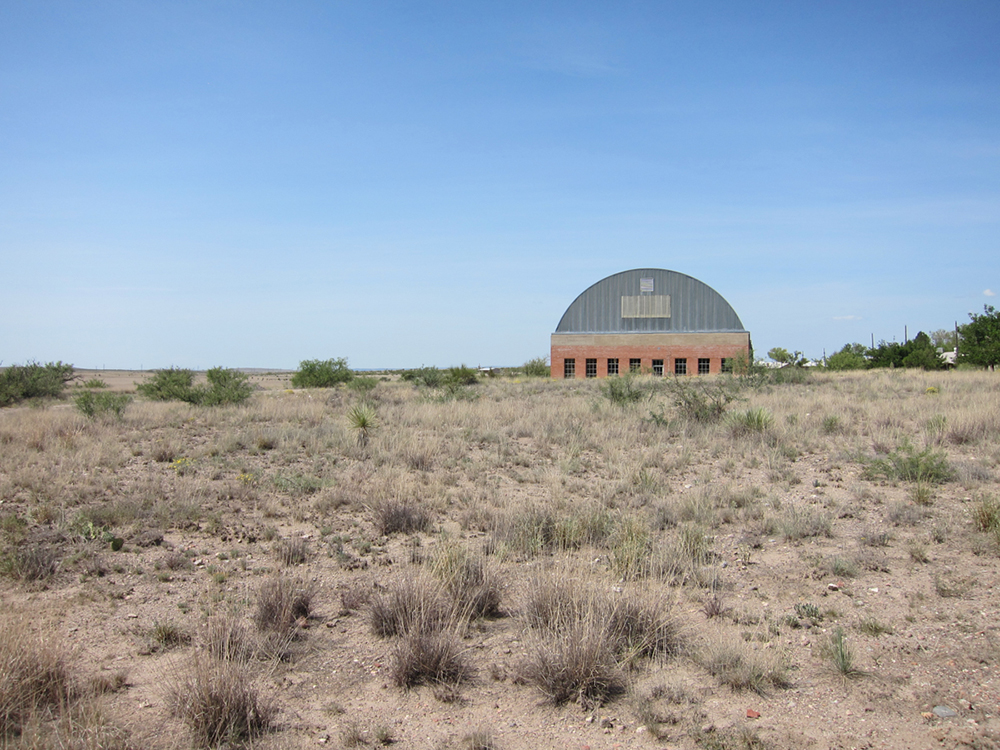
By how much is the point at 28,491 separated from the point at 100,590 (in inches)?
171

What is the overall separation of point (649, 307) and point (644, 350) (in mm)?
2915

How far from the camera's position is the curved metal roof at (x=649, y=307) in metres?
42.4

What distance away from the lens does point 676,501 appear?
29.5 feet

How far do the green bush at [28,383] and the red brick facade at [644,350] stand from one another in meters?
27.9

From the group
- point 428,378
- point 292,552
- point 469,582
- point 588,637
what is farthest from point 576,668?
point 428,378

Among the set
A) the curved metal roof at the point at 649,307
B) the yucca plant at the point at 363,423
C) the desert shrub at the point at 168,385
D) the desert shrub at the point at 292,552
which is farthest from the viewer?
the curved metal roof at the point at 649,307

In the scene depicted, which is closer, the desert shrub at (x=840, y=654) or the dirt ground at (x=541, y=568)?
the dirt ground at (x=541, y=568)

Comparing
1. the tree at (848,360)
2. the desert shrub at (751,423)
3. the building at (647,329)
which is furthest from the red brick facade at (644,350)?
the desert shrub at (751,423)

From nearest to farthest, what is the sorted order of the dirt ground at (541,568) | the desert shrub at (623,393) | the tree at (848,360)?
the dirt ground at (541,568) < the desert shrub at (623,393) < the tree at (848,360)

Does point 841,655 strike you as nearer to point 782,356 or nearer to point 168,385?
point 168,385

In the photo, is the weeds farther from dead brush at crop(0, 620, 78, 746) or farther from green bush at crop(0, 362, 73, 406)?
green bush at crop(0, 362, 73, 406)

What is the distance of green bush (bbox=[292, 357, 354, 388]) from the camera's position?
33.8 metres

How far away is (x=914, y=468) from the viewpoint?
32.6 feet

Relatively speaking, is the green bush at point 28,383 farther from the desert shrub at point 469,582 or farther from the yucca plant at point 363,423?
the desert shrub at point 469,582
